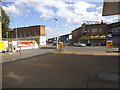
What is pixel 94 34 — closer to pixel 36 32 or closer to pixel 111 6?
pixel 36 32

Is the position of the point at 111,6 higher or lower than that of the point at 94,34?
higher

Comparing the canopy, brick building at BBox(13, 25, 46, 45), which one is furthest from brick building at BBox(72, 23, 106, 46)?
the canopy

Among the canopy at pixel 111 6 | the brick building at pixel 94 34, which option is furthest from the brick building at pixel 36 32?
the canopy at pixel 111 6

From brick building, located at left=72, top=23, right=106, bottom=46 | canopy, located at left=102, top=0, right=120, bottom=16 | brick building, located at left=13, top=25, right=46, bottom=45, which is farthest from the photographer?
brick building, located at left=13, top=25, right=46, bottom=45

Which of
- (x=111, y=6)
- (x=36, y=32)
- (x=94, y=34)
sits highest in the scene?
(x=36, y=32)

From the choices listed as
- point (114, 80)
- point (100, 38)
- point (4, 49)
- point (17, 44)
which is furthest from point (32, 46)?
point (114, 80)

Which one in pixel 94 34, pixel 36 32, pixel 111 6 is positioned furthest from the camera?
pixel 36 32

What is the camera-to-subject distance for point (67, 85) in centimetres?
514

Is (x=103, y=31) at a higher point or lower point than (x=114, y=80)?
higher

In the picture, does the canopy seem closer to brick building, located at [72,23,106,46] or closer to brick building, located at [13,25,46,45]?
brick building, located at [72,23,106,46]

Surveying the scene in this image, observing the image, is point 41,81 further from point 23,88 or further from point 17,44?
point 17,44

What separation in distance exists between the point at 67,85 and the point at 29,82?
61.5 inches

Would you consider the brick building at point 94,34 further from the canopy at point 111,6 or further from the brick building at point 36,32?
the canopy at point 111,6

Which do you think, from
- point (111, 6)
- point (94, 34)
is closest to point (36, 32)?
point (94, 34)
